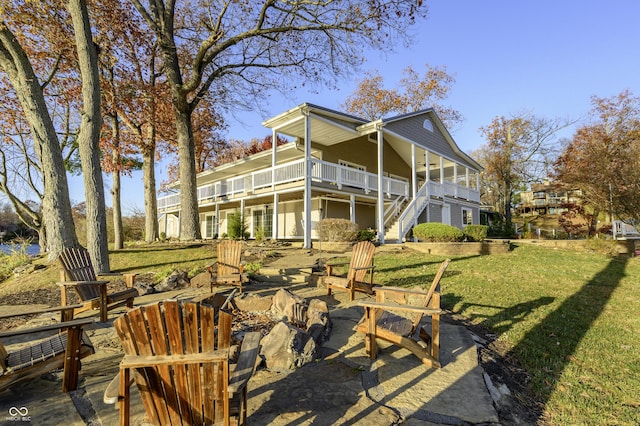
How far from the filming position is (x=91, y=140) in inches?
348

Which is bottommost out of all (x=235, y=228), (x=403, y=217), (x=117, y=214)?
(x=235, y=228)

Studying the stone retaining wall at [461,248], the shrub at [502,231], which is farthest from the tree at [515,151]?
the stone retaining wall at [461,248]

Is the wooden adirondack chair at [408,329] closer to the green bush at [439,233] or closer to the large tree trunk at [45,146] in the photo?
the green bush at [439,233]

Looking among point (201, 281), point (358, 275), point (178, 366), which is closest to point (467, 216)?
point (358, 275)

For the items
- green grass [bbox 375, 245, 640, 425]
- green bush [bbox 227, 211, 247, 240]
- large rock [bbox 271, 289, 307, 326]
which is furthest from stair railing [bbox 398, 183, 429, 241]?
large rock [bbox 271, 289, 307, 326]

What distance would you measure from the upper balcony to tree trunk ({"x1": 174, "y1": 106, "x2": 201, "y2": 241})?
10.5 feet

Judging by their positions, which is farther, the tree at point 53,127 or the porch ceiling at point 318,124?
the porch ceiling at point 318,124

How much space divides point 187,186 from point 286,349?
472 inches

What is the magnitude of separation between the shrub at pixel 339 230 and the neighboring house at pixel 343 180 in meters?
0.76

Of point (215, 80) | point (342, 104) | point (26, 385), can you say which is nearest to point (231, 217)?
point (215, 80)

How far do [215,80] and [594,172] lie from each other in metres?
17.7

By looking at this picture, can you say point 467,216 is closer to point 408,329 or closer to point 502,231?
point 502,231

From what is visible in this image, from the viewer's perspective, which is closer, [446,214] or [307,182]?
[307,182]

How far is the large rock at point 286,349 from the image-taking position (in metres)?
3.22
